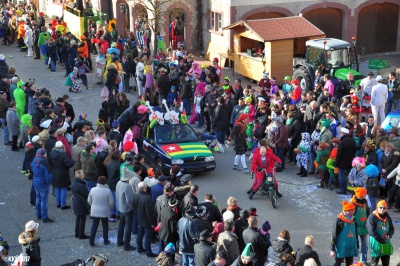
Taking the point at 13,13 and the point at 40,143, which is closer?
the point at 40,143

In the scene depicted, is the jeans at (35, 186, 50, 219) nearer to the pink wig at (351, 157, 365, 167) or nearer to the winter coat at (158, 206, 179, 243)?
the winter coat at (158, 206, 179, 243)

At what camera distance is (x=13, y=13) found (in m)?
36.5

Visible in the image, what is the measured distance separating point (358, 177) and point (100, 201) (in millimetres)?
5481

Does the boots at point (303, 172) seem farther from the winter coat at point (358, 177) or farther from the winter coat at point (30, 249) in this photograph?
the winter coat at point (30, 249)

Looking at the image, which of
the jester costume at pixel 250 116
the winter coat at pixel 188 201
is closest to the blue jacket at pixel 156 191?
the winter coat at pixel 188 201

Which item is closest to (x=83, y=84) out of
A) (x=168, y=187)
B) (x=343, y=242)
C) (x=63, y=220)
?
(x=63, y=220)

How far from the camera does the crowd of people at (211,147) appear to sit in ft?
42.1

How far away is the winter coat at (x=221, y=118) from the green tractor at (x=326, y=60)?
16.9 ft

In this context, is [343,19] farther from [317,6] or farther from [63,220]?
[63,220]

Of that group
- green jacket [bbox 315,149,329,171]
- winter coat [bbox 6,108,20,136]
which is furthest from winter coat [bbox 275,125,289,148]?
winter coat [bbox 6,108,20,136]

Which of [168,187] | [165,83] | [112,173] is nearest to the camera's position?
[168,187]

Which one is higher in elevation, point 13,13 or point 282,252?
point 13,13

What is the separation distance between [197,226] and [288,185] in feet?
18.9

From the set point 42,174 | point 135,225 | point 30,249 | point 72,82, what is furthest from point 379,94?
point 30,249
